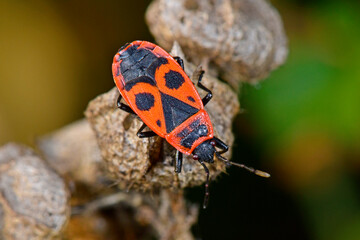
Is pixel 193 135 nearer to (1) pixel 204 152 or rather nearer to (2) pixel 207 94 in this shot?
(1) pixel 204 152

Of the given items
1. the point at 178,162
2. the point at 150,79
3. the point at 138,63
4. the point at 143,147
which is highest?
the point at 138,63

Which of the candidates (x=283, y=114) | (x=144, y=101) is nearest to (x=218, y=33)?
(x=144, y=101)

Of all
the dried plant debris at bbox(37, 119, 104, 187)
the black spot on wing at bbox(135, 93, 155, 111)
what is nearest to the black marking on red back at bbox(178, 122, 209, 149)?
the black spot on wing at bbox(135, 93, 155, 111)

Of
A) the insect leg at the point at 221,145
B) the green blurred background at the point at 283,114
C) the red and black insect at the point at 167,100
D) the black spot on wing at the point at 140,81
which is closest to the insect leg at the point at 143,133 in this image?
the red and black insect at the point at 167,100

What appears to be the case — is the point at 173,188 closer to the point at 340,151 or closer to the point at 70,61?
the point at 340,151

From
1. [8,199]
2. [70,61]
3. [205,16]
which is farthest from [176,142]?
[70,61]

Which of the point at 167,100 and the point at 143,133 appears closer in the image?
the point at 143,133

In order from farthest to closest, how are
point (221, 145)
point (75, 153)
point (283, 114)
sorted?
point (283, 114) < point (75, 153) < point (221, 145)
